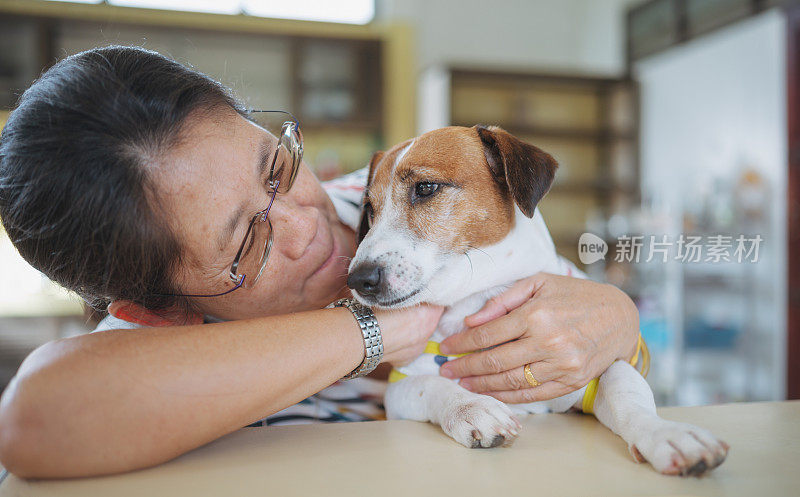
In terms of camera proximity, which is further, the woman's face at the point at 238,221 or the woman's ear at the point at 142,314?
the woman's ear at the point at 142,314

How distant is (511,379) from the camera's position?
105cm

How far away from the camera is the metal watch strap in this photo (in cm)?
100

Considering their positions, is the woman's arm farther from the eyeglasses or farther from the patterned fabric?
the patterned fabric

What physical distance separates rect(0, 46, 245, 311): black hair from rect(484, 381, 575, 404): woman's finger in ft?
2.05

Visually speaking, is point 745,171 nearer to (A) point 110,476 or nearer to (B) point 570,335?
(B) point 570,335

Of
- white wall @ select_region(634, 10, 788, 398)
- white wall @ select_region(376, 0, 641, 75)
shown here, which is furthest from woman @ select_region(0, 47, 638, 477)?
white wall @ select_region(376, 0, 641, 75)

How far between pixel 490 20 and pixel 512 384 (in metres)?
6.11

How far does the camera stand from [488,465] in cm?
80

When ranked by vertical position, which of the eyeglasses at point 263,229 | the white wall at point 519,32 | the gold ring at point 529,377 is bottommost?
the gold ring at point 529,377

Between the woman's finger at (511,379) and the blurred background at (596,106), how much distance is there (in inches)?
101

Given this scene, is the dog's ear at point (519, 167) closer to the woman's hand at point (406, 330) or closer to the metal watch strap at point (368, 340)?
the woman's hand at point (406, 330)

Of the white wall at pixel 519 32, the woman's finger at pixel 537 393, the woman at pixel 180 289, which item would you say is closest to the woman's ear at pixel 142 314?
the woman at pixel 180 289

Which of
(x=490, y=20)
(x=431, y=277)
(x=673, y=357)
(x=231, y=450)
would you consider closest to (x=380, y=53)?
(x=490, y=20)

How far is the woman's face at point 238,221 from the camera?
3.28 ft
